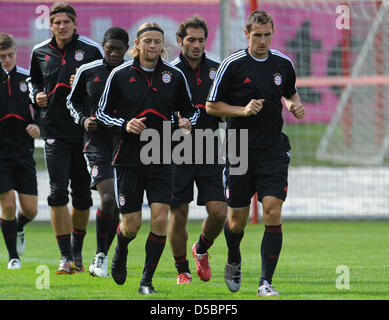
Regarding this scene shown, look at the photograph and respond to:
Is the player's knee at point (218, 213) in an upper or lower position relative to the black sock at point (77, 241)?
upper

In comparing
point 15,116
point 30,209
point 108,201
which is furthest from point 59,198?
point 15,116

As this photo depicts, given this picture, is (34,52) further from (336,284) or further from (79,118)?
(336,284)

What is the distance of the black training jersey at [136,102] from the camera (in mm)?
7383

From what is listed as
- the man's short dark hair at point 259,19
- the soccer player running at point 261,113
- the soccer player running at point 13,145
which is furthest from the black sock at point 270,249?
the soccer player running at point 13,145

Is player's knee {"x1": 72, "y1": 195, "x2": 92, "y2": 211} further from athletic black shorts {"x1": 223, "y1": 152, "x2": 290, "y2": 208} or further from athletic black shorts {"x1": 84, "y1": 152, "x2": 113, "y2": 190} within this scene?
athletic black shorts {"x1": 223, "y1": 152, "x2": 290, "y2": 208}

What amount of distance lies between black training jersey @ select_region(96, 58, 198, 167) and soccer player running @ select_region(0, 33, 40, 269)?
6.45 ft

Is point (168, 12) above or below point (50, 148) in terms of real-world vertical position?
above

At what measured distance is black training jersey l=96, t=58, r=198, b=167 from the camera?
7.38 meters

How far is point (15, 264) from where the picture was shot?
362 inches

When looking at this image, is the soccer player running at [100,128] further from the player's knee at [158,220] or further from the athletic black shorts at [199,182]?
the player's knee at [158,220]

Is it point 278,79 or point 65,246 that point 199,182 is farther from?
point 65,246

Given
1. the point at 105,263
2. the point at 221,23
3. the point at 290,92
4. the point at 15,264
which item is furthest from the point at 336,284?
the point at 221,23

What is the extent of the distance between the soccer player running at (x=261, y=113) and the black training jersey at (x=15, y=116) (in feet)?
8.78
